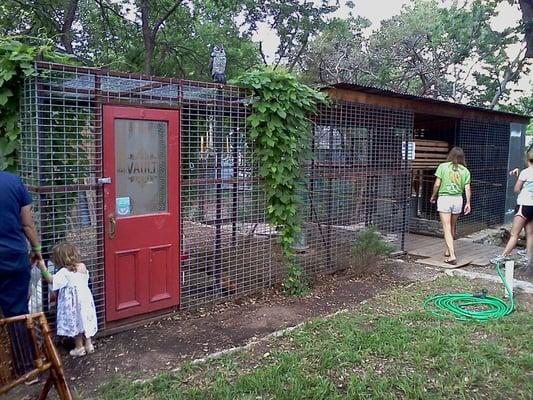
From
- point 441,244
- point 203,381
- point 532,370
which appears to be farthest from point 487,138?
point 203,381

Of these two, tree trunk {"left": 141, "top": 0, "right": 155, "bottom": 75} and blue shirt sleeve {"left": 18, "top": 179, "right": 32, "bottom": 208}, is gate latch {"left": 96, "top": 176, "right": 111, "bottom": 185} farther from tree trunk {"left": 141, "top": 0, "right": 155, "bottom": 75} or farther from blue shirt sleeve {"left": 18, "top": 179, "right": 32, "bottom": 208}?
tree trunk {"left": 141, "top": 0, "right": 155, "bottom": 75}

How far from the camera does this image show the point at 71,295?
3498 millimetres

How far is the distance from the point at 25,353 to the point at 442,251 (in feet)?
22.4

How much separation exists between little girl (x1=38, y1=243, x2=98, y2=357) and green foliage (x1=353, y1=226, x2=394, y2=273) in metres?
3.58

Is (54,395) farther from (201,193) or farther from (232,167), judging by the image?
(232,167)

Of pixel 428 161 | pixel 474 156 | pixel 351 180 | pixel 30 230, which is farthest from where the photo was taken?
pixel 474 156

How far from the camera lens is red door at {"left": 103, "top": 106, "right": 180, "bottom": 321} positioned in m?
3.93

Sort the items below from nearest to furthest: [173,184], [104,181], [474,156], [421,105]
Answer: [104,181] < [173,184] < [421,105] < [474,156]

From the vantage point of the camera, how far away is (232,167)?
4.87m

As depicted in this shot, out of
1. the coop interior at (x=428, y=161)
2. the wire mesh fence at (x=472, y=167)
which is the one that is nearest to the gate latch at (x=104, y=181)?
the coop interior at (x=428, y=161)

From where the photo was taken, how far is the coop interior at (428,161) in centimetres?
884

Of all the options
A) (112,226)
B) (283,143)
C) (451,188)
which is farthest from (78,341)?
(451,188)

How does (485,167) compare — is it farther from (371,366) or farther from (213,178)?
(371,366)

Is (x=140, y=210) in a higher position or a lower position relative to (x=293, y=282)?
higher
